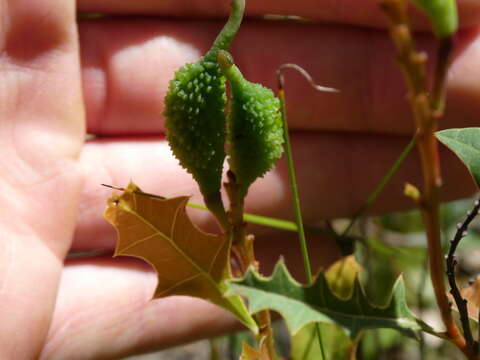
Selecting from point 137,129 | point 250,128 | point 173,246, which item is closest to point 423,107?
point 250,128

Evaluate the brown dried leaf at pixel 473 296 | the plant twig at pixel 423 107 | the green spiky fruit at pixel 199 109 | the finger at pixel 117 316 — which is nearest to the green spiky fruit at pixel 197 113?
the green spiky fruit at pixel 199 109

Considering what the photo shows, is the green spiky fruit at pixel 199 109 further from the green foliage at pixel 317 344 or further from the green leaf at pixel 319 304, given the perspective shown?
the green foliage at pixel 317 344

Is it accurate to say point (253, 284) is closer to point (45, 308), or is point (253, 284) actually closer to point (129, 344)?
point (45, 308)

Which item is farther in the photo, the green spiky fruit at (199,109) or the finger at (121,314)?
the finger at (121,314)

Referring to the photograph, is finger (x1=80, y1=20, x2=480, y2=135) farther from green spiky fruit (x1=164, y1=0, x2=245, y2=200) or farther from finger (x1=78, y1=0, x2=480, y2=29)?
green spiky fruit (x1=164, y1=0, x2=245, y2=200)

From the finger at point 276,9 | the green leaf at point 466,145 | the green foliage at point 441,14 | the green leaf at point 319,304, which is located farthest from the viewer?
the finger at point 276,9

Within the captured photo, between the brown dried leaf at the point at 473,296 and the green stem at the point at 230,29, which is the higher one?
the green stem at the point at 230,29

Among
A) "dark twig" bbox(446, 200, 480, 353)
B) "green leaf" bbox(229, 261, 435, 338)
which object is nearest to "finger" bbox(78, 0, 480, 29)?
"dark twig" bbox(446, 200, 480, 353)
